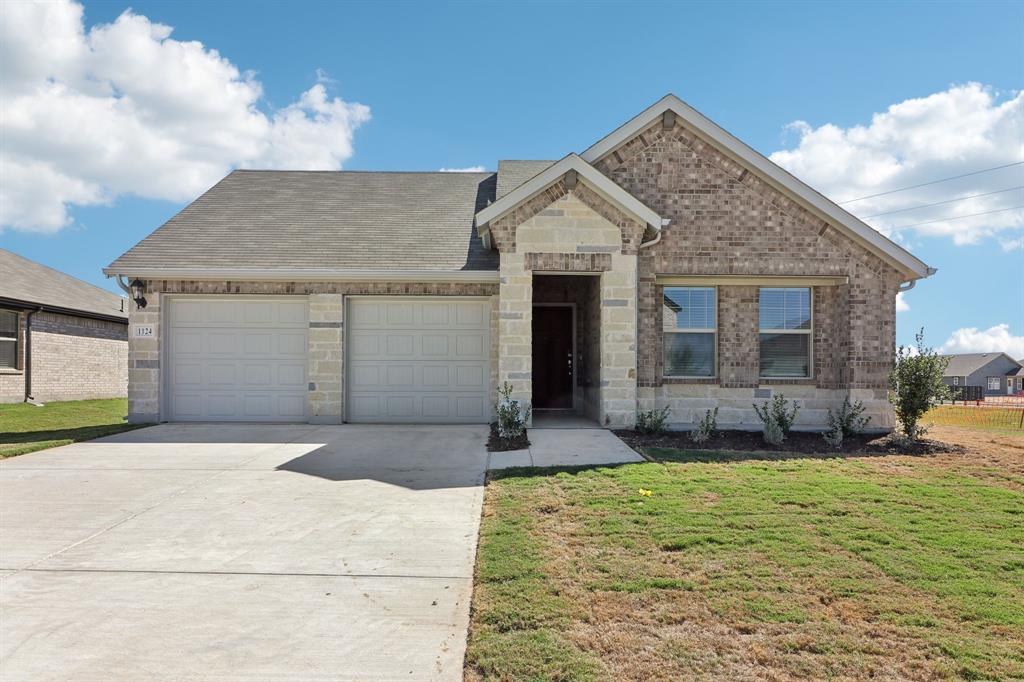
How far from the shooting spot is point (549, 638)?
3.59 metres

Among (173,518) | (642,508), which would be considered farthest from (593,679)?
(173,518)

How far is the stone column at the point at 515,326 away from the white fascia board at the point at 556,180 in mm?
831

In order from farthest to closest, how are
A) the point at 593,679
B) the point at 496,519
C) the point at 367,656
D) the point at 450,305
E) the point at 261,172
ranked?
the point at 261,172 < the point at 450,305 < the point at 496,519 < the point at 367,656 < the point at 593,679

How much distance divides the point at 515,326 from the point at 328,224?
236 inches

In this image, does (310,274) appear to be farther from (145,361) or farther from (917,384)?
(917,384)

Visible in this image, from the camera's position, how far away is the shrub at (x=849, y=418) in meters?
11.4

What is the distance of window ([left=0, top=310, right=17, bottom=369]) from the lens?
17.9m

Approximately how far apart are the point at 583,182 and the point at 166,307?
29.8 ft

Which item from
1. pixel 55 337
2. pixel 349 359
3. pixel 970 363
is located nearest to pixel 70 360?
pixel 55 337

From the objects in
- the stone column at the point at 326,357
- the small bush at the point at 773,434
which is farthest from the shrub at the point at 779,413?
the stone column at the point at 326,357

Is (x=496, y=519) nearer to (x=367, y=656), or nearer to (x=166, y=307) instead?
(x=367, y=656)

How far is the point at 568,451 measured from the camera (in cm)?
919

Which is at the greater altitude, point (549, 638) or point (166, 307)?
point (166, 307)

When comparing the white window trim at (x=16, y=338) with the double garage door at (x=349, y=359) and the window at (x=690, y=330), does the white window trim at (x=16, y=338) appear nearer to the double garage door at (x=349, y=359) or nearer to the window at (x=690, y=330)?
the double garage door at (x=349, y=359)
